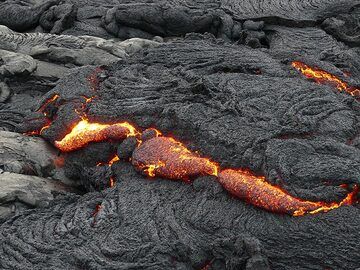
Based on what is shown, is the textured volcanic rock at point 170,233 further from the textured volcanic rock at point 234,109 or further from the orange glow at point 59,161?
the orange glow at point 59,161

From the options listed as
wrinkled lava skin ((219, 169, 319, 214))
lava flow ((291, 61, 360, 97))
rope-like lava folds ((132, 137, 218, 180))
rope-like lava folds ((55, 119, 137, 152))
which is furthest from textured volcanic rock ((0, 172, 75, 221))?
lava flow ((291, 61, 360, 97))

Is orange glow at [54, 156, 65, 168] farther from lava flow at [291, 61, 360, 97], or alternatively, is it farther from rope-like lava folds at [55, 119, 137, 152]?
lava flow at [291, 61, 360, 97]

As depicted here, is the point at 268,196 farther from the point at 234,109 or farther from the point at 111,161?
the point at 111,161

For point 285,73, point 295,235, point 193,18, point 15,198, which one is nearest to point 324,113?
point 285,73

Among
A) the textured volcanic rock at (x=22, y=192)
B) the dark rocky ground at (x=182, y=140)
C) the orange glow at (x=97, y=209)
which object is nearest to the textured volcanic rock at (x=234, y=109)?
the dark rocky ground at (x=182, y=140)

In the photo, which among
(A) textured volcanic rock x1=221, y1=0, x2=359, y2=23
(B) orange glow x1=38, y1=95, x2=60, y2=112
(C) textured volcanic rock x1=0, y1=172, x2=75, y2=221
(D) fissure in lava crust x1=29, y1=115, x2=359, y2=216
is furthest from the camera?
(A) textured volcanic rock x1=221, y1=0, x2=359, y2=23

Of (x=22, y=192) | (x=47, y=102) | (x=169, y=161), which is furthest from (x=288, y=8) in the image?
(x=22, y=192)

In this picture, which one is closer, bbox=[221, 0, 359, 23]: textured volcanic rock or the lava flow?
the lava flow

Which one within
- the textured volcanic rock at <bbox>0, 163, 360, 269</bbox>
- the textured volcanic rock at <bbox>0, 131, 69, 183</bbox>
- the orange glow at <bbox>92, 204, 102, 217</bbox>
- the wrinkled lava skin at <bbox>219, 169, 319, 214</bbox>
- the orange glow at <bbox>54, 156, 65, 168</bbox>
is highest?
the wrinkled lava skin at <bbox>219, 169, 319, 214</bbox>
